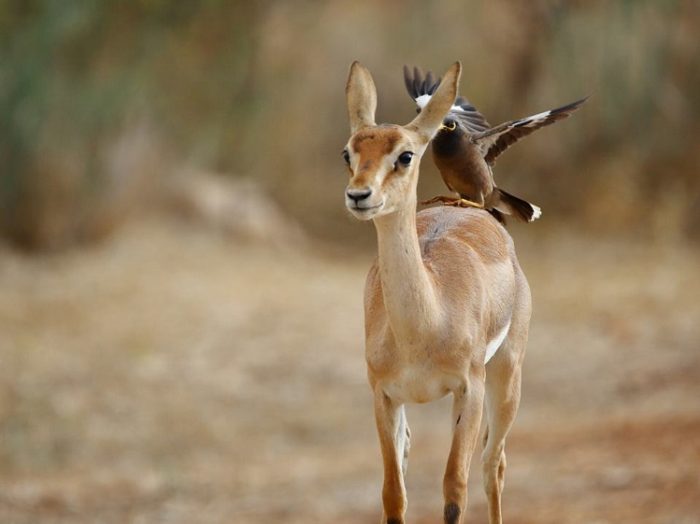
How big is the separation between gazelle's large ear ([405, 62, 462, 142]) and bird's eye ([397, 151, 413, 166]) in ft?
0.39

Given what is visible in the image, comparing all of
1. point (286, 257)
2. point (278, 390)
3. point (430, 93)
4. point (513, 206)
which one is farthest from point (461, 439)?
point (286, 257)

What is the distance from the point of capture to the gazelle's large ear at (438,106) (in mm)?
4168

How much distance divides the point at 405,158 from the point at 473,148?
0.60 metres

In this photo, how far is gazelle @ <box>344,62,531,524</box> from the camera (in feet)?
13.8

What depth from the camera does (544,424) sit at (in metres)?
12.4

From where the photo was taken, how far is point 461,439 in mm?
4469

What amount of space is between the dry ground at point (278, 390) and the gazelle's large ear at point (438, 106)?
15.3ft

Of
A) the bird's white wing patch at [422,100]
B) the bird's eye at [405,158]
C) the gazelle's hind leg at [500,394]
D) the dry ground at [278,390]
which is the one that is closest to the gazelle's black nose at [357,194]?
the bird's eye at [405,158]

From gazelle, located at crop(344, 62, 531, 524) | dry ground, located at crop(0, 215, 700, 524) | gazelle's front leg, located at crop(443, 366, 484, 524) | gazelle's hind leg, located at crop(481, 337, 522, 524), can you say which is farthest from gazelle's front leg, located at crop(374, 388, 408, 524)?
dry ground, located at crop(0, 215, 700, 524)

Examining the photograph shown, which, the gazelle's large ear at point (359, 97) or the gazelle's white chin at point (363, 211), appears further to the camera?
the gazelle's large ear at point (359, 97)

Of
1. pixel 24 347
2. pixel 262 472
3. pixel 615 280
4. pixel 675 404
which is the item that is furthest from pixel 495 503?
pixel 615 280

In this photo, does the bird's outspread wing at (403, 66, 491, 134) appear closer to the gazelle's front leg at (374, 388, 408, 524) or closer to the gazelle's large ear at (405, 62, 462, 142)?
the gazelle's large ear at (405, 62, 462, 142)

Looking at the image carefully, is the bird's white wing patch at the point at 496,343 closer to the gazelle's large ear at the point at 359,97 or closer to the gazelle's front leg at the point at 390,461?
the gazelle's front leg at the point at 390,461

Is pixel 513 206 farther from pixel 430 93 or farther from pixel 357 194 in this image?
pixel 357 194
